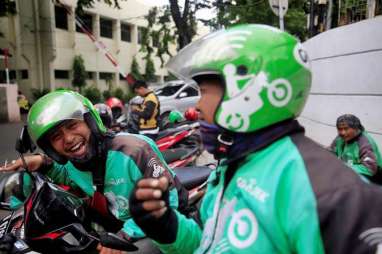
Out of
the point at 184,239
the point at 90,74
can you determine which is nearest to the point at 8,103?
the point at 90,74

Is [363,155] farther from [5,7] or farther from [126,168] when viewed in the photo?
[5,7]

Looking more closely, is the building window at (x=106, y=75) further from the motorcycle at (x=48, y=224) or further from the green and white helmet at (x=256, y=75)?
the green and white helmet at (x=256, y=75)

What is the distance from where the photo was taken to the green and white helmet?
121cm

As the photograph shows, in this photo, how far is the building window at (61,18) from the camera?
23636 mm

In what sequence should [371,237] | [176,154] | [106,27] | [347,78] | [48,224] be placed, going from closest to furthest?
[371,237] → [48,224] → [176,154] → [347,78] → [106,27]

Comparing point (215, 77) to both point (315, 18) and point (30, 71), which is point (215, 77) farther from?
point (30, 71)

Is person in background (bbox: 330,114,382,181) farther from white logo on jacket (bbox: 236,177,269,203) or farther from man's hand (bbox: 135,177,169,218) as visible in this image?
man's hand (bbox: 135,177,169,218)

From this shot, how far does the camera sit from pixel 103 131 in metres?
2.19

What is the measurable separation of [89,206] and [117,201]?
0.33m

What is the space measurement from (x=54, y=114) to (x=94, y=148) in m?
0.28

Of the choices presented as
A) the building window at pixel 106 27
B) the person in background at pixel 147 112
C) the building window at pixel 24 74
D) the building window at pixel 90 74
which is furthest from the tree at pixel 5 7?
the building window at pixel 106 27

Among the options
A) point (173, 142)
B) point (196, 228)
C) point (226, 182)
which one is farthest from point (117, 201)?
point (173, 142)

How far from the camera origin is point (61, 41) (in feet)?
78.3

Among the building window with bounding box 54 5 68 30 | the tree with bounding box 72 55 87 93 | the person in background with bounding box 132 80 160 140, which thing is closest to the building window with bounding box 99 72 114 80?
the tree with bounding box 72 55 87 93
